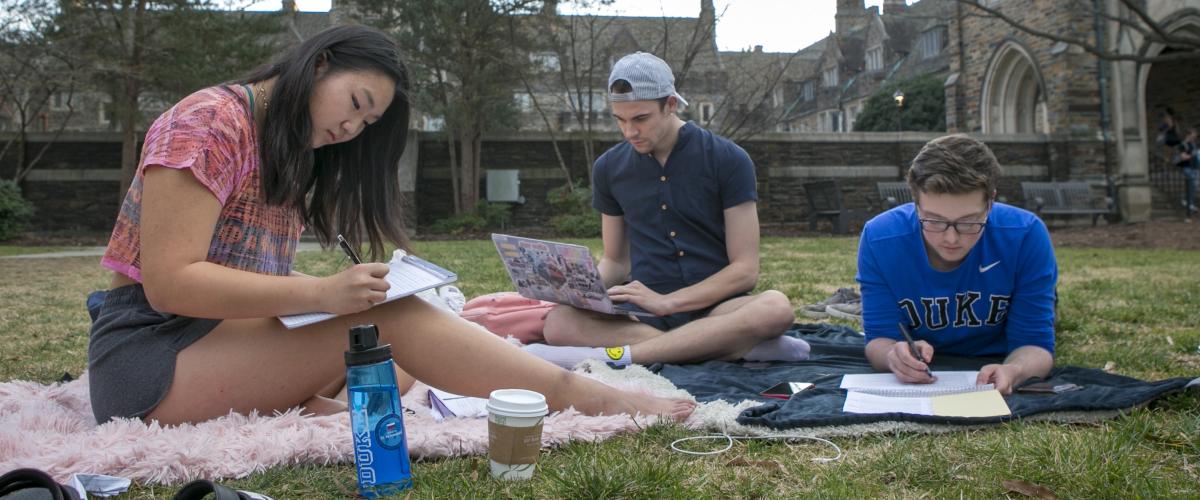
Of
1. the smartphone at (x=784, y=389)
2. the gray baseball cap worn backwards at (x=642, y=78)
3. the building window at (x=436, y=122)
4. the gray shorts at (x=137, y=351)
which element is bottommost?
the smartphone at (x=784, y=389)

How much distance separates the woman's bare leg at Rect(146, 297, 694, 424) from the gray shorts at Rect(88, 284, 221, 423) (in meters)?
Answer: 0.03

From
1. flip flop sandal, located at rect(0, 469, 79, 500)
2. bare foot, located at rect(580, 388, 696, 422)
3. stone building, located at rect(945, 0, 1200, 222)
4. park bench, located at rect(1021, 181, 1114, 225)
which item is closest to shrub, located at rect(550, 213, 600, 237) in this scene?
park bench, located at rect(1021, 181, 1114, 225)

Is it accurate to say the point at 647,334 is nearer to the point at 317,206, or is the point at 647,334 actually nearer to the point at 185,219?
the point at 317,206

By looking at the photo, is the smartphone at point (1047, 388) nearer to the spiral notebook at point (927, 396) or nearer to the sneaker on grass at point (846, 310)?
the spiral notebook at point (927, 396)

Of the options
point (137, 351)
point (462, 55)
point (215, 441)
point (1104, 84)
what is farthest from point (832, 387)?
point (1104, 84)

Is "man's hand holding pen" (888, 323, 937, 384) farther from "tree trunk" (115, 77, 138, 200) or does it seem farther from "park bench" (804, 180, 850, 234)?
"tree trunk" (115, 77, 138, 200)

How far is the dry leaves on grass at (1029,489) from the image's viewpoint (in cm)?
202

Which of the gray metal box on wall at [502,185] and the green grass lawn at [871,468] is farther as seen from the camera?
the gray metal box on wall at [502,185]

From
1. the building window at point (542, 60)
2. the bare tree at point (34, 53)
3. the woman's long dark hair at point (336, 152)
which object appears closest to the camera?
the woman's long dark hair at point (336, 152)

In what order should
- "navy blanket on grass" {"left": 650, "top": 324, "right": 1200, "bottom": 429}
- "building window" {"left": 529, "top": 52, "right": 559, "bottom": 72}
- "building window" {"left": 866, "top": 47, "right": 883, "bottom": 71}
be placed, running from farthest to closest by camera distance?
"building window" {"left": 866, "top": 47, "right": 883, "bottom": 71}
"building window" {"left": 529, "top": 52, "right": 559, "bottom": 72}
"navy blanket on grass" {"left": 650, "top": 324, "right": 1200, "bottom": 429}

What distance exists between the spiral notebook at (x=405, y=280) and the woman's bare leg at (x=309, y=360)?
0.18ft

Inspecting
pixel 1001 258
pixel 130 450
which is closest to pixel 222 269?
pixel 130 450

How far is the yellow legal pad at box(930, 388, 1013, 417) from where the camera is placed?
2.68 metres

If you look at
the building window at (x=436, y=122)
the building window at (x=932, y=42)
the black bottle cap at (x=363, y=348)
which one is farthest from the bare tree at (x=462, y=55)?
the building window at (x=932, y=42)
